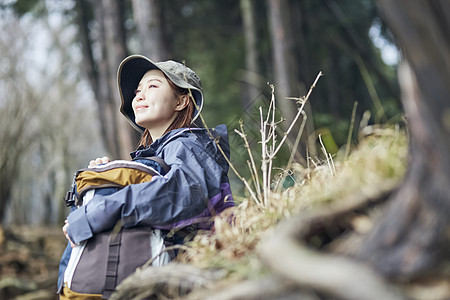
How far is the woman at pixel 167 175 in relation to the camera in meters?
2.14

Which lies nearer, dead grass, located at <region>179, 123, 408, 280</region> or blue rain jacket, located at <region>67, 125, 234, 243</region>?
dead grass, located at <region>179, 123, 408, 280</region>

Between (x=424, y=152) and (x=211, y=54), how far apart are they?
1352cm

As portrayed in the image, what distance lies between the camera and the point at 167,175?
222 centimetres

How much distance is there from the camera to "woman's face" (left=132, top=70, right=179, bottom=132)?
2.82 m

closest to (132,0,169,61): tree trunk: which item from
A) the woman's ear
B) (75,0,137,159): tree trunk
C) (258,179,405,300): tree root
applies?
(75,0,137,159): tree trunk

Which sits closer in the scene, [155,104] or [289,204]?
[289,204]

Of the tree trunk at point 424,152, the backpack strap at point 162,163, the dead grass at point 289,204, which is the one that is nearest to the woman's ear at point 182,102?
the backpack strap at point 162,163

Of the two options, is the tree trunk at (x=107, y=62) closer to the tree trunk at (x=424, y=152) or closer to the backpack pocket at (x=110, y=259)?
the backpack pocket at (x=110, y=259)

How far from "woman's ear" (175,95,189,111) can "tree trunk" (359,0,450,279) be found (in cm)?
180

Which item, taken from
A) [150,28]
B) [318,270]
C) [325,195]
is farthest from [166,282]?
[150,28]

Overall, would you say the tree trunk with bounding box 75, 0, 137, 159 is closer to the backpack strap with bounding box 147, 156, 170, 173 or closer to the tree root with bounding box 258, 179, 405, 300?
the backpack strap with bounding box 147, 156, 170, 173

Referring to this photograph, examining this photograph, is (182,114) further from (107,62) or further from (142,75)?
(107,62)

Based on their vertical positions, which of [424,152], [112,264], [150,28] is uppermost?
[150,28]

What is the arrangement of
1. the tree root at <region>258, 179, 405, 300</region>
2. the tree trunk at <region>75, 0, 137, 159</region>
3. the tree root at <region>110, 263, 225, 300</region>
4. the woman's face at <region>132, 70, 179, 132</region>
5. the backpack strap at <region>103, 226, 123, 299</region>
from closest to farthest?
the tree root at <region>258, 179, 405, 300</region>
the tree root at <region>110, 263, 225, 300</region>
the backpack strap at <region>103, 226, 123, 299</region>
the woman's face at <region>132, 70, 179, 132</region>
the tree trunk at <region>75, 0, 137, 159</region>
